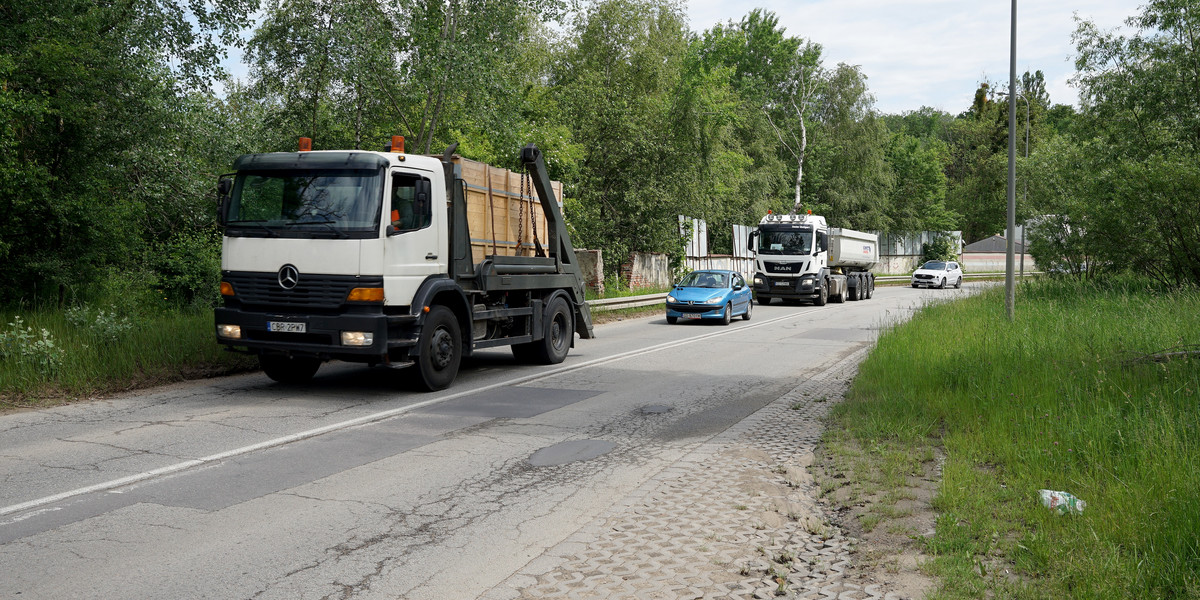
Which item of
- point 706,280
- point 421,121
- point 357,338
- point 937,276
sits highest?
point 421,121

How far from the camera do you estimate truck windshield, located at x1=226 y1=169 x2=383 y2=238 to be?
9.20m

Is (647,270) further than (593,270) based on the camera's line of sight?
Yes

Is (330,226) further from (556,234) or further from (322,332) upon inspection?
(556,234)

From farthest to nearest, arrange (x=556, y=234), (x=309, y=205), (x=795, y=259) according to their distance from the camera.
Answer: (x=795, y=259) < (x=556, y=234) < (x=309, y=205)

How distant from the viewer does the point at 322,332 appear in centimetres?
908

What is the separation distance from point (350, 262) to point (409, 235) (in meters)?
0.78

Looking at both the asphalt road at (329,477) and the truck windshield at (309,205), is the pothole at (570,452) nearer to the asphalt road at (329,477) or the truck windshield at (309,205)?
the asphalt road at (329,477)

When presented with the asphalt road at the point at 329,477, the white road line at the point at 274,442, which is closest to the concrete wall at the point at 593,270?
Answer: the white road line at the point at 274,442

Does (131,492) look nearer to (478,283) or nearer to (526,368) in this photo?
(478,283)

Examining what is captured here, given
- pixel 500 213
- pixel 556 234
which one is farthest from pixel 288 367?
pixel 556 234

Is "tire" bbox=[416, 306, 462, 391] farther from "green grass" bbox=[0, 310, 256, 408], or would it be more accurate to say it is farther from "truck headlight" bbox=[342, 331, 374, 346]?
"green grass" bbox=[0, 310, 256, 408]

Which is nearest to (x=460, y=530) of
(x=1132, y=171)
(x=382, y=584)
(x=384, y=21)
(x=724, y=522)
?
(x=382, y=584)

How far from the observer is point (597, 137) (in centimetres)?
3112

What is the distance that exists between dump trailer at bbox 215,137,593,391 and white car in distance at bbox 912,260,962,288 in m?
41.7
